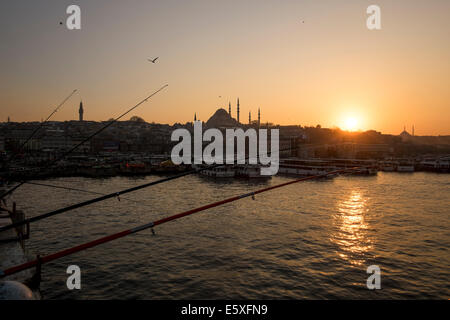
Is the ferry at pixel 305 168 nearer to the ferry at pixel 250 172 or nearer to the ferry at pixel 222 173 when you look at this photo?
the ferry at pixel 250 172

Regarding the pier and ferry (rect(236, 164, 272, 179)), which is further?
ferry (rect(236, 164, 272, 179))

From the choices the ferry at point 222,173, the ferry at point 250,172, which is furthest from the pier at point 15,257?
the ferry at point 250,172

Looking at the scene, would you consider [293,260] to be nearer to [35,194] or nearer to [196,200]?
[196,200]

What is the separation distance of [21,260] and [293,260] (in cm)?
818

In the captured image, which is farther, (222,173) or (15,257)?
(222,173)

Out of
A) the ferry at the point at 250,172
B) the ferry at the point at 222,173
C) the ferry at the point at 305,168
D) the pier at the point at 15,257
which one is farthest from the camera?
the ferry at the point at 305,168

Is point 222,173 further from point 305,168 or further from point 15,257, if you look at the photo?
point 15,257

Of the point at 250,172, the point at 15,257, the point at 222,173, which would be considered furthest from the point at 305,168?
the point at 15,257

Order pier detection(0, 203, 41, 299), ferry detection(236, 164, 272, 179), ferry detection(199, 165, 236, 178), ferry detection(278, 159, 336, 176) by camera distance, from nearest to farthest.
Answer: pier detection(0, 203, 41, 299), ferry detection(236, 164, 272, 179), ferry detection(199, 165, 236, 178), ferry detection(278, 159, 336, 176)

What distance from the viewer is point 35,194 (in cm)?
2697

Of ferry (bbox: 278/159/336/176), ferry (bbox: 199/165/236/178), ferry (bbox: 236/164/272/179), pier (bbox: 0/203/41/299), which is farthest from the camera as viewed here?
ferry (bbox: 278/159/336/176)

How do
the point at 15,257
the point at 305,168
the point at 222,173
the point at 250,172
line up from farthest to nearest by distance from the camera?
the point at 305,168
the point at 222,173
the point at 250,172
the point at 15,257

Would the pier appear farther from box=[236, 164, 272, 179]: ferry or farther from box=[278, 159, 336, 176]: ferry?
box=[278, 159, 336, 176]: ferry

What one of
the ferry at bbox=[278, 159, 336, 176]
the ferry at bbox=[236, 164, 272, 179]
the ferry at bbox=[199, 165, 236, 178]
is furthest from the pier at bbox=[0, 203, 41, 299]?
the ferry at bbox=[278, 159, 336, 176]
